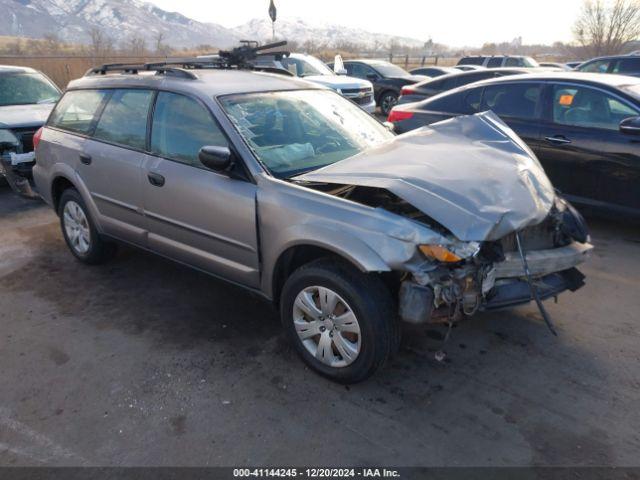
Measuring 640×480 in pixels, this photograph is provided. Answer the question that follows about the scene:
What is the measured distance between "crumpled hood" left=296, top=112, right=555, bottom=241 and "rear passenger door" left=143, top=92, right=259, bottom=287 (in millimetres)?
521

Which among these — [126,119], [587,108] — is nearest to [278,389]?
[126,119]

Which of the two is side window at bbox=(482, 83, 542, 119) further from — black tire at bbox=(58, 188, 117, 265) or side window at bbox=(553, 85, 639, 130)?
black tire at bbox=(58, 188, 117, 265)

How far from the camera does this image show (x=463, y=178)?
2.96m

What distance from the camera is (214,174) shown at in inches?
133

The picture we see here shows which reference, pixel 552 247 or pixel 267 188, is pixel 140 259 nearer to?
pixel 267 188

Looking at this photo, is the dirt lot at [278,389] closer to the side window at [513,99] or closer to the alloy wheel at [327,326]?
the alloy wheel at [327,326]

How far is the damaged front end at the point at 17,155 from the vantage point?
6657mm

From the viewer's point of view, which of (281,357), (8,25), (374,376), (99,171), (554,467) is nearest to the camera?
(554,467)

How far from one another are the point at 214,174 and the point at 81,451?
1.79 m

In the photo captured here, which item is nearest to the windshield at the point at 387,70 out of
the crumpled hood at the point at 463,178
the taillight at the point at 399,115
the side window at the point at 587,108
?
the taillight at the point at 399,115

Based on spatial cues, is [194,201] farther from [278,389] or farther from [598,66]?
[598,66]

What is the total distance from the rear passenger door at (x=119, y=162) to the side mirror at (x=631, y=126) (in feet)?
13.6

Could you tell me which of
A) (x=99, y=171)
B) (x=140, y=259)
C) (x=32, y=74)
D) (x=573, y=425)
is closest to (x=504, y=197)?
(x=573, y=425)

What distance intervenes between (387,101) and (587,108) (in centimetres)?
1040
